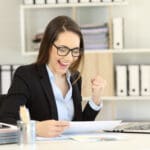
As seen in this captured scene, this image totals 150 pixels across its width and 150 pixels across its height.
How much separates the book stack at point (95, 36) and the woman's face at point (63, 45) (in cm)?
143

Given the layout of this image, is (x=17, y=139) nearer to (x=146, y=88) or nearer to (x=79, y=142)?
(x=79, y=142)

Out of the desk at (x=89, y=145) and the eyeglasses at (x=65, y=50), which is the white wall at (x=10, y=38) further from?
the desk at (x=89, y=145)

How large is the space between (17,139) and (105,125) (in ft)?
1.41

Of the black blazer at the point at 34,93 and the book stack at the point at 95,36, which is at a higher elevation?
the book stack at the point at 95,36

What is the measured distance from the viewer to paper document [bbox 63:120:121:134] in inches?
72.6

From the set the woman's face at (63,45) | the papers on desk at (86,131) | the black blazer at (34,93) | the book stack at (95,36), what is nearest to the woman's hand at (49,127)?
the papers on desk at (86,131)

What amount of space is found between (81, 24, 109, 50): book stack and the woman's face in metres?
1.43

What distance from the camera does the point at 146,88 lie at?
3713mm

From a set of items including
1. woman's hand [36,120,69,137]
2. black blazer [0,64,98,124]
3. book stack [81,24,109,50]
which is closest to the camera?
woman's hand [36,120,69,137]

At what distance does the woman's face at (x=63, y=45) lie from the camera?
2178 millimetres

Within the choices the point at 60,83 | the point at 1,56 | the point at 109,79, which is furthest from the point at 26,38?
the point at 60,83

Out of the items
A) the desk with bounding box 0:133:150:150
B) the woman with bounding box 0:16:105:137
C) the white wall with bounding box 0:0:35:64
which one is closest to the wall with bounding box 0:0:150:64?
the white wall with bounding box 0:0:35:64

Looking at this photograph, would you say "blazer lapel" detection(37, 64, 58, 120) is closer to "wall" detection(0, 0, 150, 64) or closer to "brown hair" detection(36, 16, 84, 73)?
"brown hair" detection(36, 16, 84, 73)

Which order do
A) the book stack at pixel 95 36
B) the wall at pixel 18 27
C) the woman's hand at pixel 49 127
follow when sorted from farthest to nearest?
the wall at pixel 18 27 < the book stack at pixel 95 36 < the woman's hand at pixel 49 127
